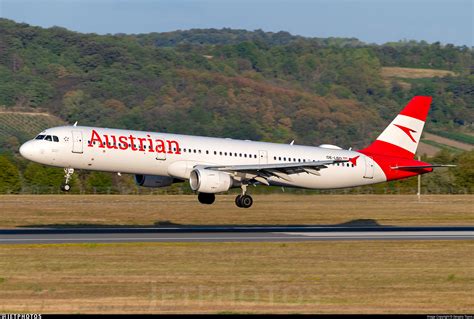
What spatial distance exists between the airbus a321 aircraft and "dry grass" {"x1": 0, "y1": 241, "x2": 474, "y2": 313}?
35.5 feet

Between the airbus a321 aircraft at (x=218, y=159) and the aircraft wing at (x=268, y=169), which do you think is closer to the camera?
the airbus a321 aircraft at (x=218, y=159)

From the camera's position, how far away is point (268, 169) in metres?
56.2

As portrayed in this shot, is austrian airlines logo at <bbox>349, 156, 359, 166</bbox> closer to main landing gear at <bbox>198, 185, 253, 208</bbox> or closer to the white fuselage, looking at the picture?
the white fuselage

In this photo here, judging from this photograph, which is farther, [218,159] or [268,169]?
[218,159]

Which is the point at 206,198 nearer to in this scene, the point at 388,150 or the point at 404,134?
the point at 388,150

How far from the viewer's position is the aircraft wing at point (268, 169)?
182ft

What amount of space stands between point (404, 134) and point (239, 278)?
1295 inches

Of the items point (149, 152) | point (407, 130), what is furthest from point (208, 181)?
point (407, 130)

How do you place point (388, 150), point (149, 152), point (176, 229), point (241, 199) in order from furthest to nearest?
1. point (388, 150)
2. point (241, 199)
3. point (176, 229)
4. point (149, 152)

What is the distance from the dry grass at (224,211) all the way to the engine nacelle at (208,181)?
345 inches

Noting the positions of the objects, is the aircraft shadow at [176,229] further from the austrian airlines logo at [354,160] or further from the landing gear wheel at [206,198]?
the austrian airlines logo at [354,160]

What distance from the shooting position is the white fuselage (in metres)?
52.8
